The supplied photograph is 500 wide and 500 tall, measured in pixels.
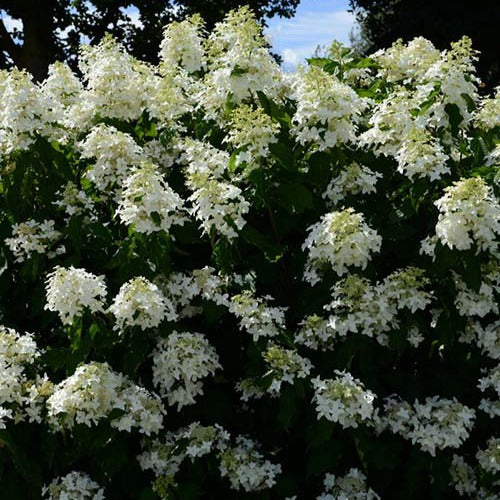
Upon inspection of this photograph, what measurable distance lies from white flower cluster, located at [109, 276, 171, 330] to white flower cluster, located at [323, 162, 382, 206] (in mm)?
839

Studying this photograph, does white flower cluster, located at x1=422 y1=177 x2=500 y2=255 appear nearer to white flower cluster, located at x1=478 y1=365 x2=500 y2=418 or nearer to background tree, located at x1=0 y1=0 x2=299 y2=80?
white flower cluster, located at x1=478 y1=365 x2=500 y2=418

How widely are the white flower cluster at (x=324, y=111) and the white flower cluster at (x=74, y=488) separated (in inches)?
61.8

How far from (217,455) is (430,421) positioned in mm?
820

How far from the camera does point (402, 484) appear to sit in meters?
3.41

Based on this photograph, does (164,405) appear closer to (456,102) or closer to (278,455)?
(278,455)

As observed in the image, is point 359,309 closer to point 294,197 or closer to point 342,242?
point 342,242

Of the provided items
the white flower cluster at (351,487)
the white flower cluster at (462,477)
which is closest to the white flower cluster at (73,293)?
the white flower cluster at (351,487)

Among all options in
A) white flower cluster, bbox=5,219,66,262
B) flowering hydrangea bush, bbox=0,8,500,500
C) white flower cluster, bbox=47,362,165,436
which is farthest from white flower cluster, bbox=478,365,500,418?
white flower cluster, bbox=5,219,66,262

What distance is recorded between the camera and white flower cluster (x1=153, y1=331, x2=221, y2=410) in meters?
3.23

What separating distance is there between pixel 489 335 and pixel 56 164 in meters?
1.86

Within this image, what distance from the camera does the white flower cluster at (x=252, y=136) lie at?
331 cm

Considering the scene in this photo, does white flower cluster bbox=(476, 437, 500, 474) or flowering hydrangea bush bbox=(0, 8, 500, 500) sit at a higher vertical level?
flowering hydrangea bush bbox=(0, 8, 500, 500)

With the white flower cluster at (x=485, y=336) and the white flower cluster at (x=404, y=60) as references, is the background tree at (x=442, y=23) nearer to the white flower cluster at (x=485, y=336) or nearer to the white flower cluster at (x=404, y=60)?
the white flower cluster at (x=404, y=60)

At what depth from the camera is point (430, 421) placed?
131 inches
